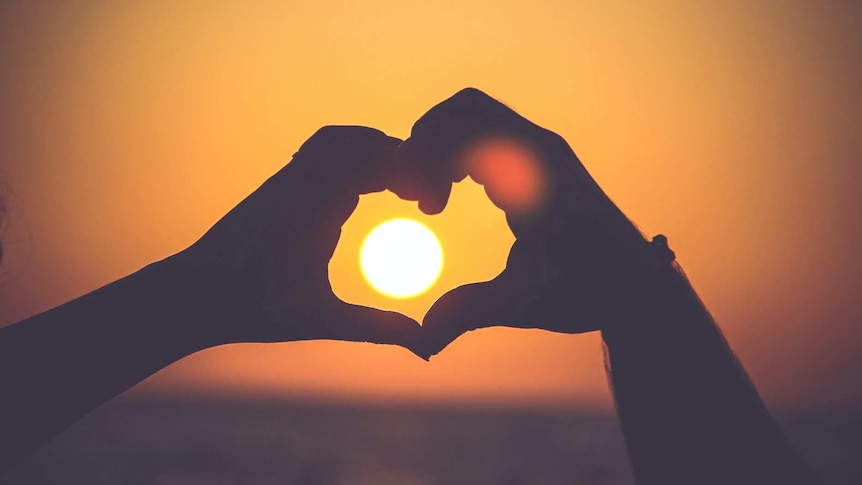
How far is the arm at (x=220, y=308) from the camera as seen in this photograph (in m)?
1.60

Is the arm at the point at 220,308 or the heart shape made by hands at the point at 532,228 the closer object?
the arm at the point at 220,308

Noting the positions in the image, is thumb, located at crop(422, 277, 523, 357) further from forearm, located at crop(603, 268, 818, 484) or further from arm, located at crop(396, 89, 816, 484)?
forearm, located at crop(603, 268, 818, 484)

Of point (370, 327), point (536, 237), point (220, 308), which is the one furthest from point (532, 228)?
point (220, 308)

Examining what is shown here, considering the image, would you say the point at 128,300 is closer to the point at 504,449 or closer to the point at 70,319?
the point at 70,319

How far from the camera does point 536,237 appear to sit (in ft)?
6.66

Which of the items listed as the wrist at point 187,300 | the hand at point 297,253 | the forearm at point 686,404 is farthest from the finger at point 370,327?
the forearm at point 686,404

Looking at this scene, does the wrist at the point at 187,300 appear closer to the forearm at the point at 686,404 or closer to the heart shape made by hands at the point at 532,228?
the heart shape made by hands at the point at 532,228

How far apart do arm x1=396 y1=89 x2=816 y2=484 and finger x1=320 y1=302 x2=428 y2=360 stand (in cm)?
6

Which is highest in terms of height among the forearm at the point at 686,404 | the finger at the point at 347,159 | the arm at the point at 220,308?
the finger at the point at 347,159

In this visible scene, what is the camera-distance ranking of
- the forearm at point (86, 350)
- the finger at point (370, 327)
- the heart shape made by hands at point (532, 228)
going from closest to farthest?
the forearm at point (86, 350) < the heart shape made by hands at point (532, 228) < the finger at point (370, 327)

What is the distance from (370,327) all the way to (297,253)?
0.31 meters

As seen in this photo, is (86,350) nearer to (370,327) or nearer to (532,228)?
(370,327)

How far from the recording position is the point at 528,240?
6.71 feet

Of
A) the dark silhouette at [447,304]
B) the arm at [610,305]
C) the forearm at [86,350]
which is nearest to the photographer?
the forearm at [86,350]
